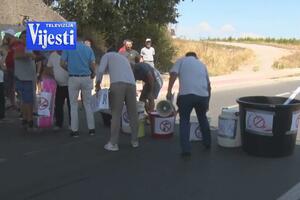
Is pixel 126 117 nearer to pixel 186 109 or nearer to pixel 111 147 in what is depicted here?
pixel 111 147

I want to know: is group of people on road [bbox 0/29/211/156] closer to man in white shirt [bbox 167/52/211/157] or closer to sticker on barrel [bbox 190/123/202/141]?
man in white shirt [bbox 167/52/211/157]

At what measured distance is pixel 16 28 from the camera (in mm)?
18922

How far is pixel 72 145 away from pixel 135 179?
231 cm

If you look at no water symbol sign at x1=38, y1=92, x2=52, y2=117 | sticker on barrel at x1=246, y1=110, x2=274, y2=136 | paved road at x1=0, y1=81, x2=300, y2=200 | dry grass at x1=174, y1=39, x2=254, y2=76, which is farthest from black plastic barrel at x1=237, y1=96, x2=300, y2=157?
dry grass at x1=174, y1=39, x2=254, y2=76

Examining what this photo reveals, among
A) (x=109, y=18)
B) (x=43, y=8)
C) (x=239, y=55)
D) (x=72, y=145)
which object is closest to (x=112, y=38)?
(x=109, y=18)

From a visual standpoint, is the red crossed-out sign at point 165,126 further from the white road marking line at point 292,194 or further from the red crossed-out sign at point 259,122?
the white road marking line at point 292,194

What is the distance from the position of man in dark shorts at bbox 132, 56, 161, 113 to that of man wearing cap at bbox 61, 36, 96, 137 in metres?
0.98

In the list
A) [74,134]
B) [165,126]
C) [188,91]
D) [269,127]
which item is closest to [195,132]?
[165,126]

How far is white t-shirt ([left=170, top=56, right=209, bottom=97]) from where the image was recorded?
8227mm

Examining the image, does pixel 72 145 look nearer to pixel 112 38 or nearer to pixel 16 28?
pixel 16 28

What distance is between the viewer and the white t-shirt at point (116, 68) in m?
8.57

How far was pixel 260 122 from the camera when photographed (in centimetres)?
820

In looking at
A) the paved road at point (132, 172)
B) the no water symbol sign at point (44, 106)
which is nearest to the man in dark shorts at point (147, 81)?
the paved road at point (132, 172)

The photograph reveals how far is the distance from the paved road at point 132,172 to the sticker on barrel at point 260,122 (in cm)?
39
